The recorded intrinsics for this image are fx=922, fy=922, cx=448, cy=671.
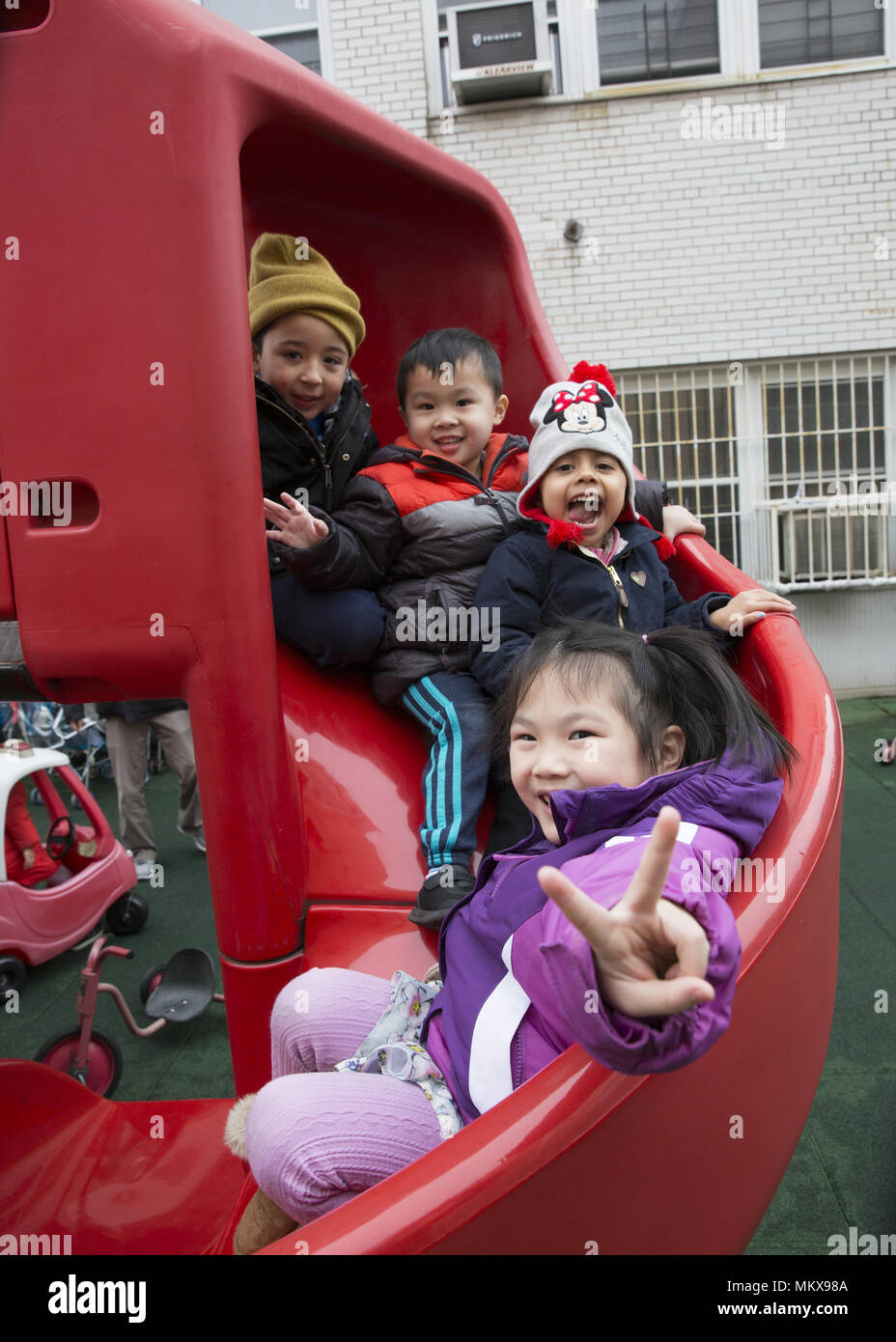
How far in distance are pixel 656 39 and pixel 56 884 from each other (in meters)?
6.73

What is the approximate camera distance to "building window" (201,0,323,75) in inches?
265

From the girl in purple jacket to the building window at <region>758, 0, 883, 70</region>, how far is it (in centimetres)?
688

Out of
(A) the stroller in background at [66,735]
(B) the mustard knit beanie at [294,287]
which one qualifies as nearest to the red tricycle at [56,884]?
(B) the mustard knit beanie at [294,287]

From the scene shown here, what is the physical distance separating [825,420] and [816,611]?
4.65 feet

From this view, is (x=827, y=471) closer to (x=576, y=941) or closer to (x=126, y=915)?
(x=126, y=915)

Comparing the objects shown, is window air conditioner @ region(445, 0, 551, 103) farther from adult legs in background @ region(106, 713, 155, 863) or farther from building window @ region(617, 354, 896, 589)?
adult legs in background @ region(106, 713, 155, 863)

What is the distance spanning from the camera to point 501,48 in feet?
20.7

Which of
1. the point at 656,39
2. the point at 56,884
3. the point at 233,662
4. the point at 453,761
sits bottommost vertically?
the point at 56,884

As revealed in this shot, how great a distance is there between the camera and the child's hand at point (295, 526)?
1.74 metres

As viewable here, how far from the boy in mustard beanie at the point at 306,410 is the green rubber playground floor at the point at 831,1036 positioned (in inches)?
45.4

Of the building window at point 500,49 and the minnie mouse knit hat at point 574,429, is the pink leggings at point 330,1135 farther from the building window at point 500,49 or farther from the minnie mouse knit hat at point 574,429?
the building window at point 500,49

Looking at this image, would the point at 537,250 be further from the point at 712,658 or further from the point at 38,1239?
the point at 38,1239


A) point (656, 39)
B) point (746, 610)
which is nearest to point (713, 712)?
point (746, 610)

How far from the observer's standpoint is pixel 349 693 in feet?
6.86
